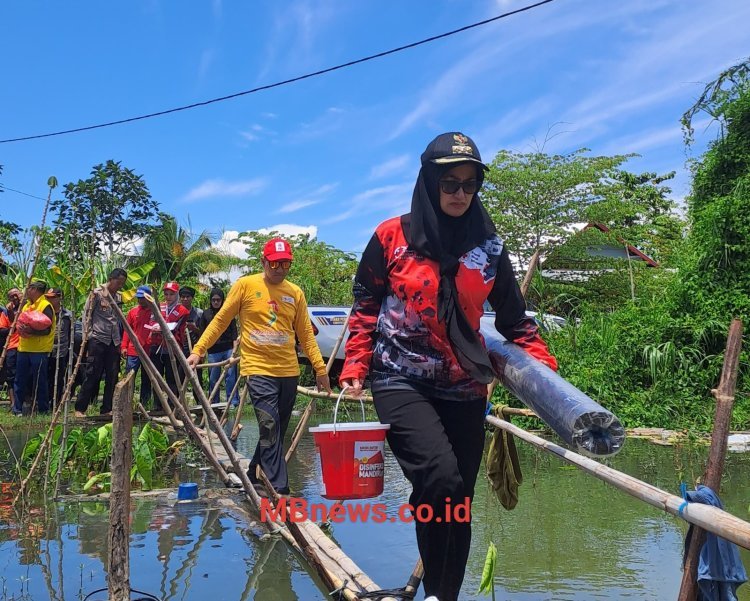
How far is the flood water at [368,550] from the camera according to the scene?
12.0ft

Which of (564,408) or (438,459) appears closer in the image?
(564,408)

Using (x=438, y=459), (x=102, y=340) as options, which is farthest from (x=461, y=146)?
(x=102, y=340)

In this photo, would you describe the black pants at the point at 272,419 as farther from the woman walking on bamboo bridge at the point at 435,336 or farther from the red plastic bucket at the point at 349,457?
the red plastic bucket at the point at 349,457

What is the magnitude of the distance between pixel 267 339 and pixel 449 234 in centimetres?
252

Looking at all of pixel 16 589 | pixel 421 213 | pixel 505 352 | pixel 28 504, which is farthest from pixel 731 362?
pixel 28 504

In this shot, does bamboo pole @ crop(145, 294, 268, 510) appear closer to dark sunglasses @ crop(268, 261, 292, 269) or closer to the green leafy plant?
dark sunglasses @ crop(268, 261, 292, 269)

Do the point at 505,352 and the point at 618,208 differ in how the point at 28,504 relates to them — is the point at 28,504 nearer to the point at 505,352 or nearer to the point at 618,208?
the point at 505,352

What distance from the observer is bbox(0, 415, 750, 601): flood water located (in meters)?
3.64

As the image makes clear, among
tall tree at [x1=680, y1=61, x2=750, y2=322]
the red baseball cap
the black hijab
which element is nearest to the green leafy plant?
the red baseball cap

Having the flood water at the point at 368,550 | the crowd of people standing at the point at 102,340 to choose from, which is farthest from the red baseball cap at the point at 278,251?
the crowd of people standing at the point at 102,340

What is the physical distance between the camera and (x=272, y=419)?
486 cm

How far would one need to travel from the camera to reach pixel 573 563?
13.3 feet

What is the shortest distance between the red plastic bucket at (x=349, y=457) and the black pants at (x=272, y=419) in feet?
7.68

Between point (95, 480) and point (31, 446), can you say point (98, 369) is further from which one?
point (95, 480)
